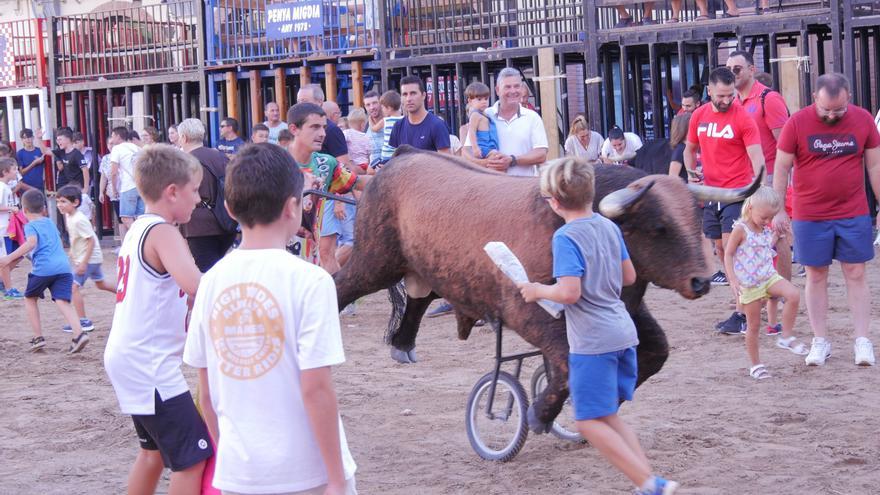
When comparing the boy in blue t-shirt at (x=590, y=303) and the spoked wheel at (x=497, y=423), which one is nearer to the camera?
the boy in blue t-shirt at (x=590, y=303)

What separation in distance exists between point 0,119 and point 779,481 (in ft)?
67.1

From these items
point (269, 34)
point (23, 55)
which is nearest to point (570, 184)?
point (269, 34)

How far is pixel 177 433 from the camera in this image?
3877mm

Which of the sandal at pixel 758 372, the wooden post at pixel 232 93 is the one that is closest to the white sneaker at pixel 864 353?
the sandal at pixel 758 372

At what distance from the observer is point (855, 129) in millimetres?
7285

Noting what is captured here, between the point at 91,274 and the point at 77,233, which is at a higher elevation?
the point at 77,233

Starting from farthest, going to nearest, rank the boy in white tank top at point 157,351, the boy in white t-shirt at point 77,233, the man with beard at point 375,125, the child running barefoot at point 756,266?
the man with beard at point 375,125 → the boy in white t-shirt at point 77,233 → the child running barefoot at point 756,266 → the boy in white tank top at point 157,351

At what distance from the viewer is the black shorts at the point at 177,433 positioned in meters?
3.86

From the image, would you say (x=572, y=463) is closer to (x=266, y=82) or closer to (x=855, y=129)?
(x=855, y=129)

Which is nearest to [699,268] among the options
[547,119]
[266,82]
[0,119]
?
[547,119]

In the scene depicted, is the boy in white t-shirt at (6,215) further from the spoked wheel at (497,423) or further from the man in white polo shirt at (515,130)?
the spoked wheel at (497,423)

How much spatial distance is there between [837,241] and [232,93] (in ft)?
41.4

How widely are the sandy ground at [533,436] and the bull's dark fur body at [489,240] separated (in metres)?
0.53

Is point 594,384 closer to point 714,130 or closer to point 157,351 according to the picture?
point 157,351
